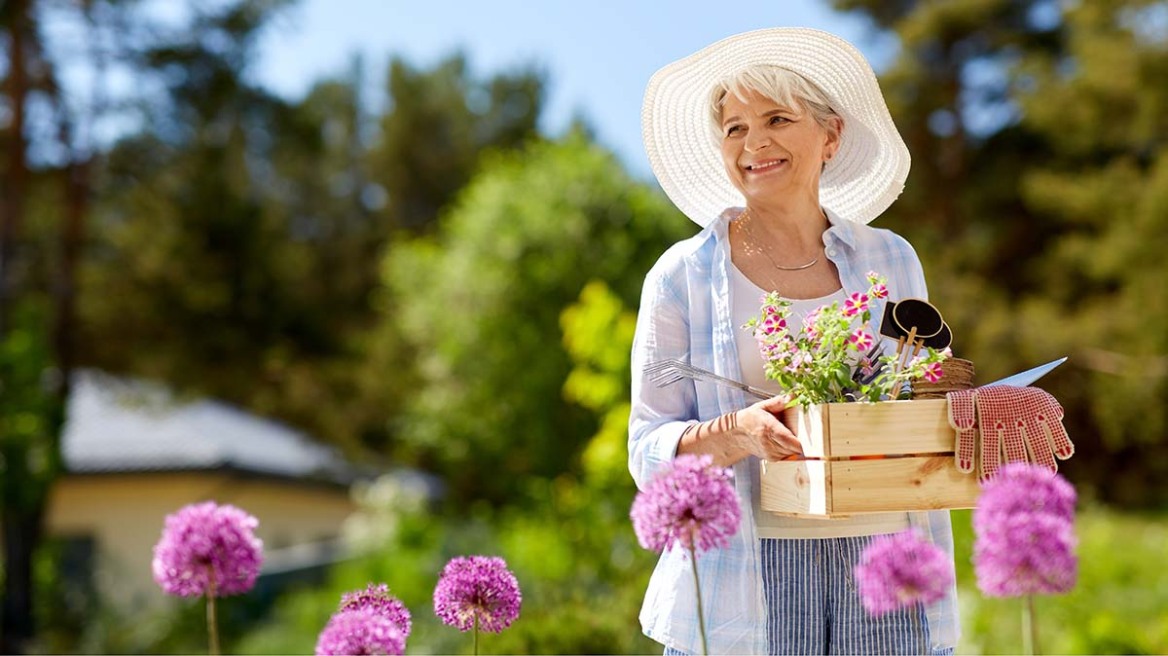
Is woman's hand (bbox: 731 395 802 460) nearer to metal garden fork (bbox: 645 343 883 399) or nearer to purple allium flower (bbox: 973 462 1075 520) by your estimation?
metal garden fork (bbox: 645 343 883 399)

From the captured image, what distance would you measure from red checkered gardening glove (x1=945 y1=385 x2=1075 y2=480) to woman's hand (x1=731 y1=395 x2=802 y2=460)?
247 mm

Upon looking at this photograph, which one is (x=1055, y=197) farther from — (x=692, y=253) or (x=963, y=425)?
(x=963, y=425)

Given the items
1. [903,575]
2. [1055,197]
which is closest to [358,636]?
[903,575]

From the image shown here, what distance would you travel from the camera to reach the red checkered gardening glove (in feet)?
5.65

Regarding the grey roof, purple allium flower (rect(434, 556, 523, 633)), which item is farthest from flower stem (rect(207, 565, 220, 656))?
the grey roof

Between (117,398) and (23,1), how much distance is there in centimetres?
433

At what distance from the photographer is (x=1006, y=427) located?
Result: 1739mm

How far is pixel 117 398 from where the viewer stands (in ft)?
41.9

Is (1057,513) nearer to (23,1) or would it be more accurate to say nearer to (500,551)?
(500,551)

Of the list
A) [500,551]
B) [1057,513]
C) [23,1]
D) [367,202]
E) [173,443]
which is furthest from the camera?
[367,202]

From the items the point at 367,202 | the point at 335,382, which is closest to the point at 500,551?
the point at 335,382

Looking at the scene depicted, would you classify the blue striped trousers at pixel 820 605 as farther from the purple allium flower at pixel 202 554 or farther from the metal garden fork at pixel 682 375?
the purple allium flower at pixel 202 554

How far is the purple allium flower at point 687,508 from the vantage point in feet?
4.44

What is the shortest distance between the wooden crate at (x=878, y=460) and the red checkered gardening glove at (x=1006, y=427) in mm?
26
